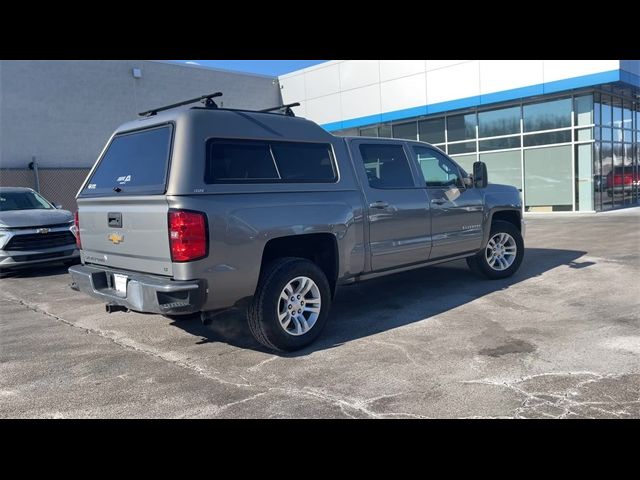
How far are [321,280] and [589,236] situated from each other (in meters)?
8.95

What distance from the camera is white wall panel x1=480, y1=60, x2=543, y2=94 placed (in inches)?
655

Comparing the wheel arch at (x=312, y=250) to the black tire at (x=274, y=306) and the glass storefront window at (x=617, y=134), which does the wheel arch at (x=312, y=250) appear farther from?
the glass storefront window at (x=617, y=134)

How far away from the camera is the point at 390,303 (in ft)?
21.6

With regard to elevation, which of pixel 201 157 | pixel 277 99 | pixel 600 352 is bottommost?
pixel 600 352

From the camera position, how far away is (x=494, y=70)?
17.5 m

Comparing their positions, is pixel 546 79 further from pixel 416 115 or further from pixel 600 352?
pixel 600 352

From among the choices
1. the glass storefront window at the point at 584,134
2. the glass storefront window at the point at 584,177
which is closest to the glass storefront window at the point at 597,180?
the glass storefront window at the point at 584,177

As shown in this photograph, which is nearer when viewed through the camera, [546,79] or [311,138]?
[311,138]

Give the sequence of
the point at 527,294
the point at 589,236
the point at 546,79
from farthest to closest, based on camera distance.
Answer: the point at 546,79 → the point at 589,236 → the point at 527,294

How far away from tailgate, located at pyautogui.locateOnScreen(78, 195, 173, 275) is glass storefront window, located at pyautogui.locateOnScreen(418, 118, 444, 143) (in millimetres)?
17253

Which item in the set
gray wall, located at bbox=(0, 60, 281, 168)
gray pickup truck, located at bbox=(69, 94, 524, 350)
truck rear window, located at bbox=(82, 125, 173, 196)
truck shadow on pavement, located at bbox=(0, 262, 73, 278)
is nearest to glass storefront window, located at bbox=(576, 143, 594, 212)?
gray pickup truck, located at bbox=(69, 94, 524, 350)

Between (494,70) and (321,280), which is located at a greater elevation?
(494,70)

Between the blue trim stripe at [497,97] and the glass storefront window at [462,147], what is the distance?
1.52 meters

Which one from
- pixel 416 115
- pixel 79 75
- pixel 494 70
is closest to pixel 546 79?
pixel 494 70
